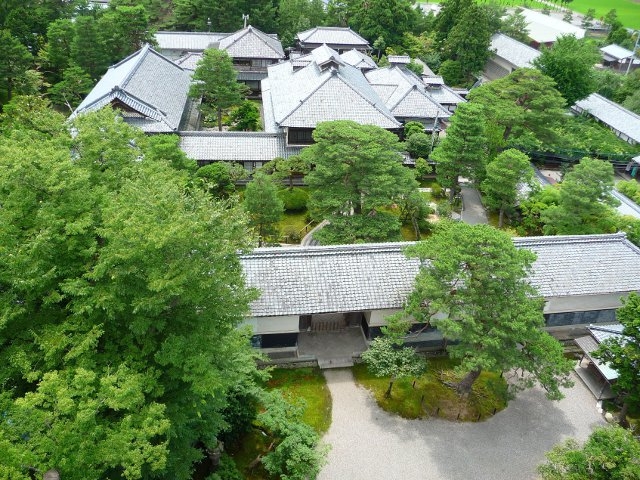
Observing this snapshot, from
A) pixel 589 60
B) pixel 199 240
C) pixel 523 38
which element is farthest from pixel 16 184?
pixel 523 38

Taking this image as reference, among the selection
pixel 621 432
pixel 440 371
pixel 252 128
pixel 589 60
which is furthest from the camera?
pixel 589 60

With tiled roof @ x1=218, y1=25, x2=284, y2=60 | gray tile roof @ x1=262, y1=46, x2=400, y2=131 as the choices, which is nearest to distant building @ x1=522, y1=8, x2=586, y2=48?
tiled roof @ x1=218, y1=25, x2=284, y2=60

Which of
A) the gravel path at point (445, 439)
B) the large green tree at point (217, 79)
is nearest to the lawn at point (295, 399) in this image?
the gravel path at point (445, 439)

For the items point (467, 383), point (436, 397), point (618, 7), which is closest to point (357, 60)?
point (436, 397)

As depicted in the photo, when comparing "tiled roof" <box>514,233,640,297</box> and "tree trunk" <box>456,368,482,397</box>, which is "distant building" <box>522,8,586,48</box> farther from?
"tree trunk" <box>456,368,482,397</box>

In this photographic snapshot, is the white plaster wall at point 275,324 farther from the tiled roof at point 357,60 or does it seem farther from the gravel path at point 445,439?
the tiled roof at point 357,60

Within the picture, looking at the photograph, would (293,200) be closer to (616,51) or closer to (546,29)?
(616,51)

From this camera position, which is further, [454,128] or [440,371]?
[454,128]

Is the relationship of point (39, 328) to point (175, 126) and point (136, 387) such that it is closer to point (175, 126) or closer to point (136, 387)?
point (136, 387)
